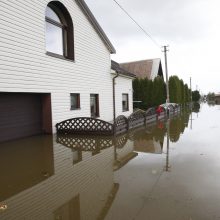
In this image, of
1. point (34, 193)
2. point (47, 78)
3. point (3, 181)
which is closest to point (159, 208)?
point (34, 193)

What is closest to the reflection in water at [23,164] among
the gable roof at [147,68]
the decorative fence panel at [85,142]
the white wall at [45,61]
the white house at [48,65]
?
the decorative fence panel at [85,142]

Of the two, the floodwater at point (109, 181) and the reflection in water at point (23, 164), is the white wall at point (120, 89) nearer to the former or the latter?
the reflection in water at point (23, 164)

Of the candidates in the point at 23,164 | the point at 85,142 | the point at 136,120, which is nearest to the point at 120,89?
the point at 136,120

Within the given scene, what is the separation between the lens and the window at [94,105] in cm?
1620

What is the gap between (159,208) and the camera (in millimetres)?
4098

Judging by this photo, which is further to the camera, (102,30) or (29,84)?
(102,30)

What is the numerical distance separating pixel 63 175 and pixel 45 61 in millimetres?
6929

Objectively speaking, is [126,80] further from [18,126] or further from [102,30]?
[18,126]

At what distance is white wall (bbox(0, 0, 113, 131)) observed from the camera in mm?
9750

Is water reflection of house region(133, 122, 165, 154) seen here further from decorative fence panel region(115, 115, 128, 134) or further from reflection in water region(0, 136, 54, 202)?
reflection in water region(0, 136, 54, 202)

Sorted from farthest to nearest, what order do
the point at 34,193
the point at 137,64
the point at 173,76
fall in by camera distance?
the point at 137,64, the point at 173,76, the point at 34,193

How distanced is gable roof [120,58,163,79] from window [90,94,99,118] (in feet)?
66.1

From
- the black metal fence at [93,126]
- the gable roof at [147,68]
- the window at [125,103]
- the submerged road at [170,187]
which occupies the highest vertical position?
the gable roof at [147,68]

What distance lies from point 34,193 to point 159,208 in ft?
7.33
